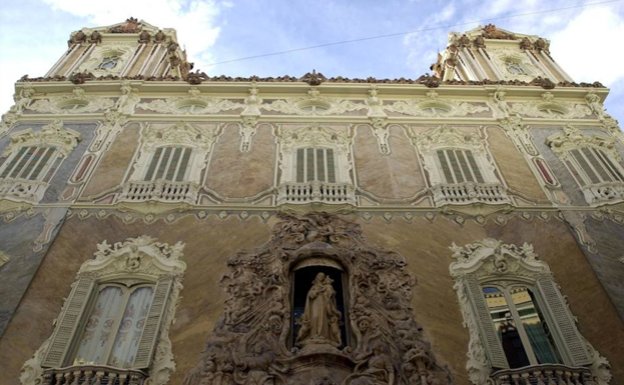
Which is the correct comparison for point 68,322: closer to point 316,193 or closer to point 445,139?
point 316,193

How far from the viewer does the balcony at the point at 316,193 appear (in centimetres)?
1383

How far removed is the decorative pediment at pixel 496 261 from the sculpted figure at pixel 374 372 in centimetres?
333

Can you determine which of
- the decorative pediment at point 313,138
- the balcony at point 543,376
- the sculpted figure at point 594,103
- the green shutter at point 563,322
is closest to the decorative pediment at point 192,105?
the decorative pediment at point 313,138

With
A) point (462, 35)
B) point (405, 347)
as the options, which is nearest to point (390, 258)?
point (405, 347)

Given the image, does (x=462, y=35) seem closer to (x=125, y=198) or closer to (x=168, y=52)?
(x=168, y=52)

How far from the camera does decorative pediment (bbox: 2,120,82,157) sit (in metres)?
16.1

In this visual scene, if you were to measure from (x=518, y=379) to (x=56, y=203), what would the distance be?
11.9 meters

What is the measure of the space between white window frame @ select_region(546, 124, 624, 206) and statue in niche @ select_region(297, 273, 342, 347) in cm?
826

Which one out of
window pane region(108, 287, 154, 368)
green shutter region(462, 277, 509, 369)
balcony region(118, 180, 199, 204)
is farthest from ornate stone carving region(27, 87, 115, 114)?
green shutter region(462, 277, 509, 369)

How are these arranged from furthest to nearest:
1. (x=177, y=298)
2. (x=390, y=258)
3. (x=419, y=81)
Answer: (x=419, y=81) → (x=390, y=258) → (x=177, y=298)

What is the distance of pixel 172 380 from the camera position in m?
9.66

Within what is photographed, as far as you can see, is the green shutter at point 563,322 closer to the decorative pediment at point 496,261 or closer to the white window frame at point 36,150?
the decorative pediment at point 496,261

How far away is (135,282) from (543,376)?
8.81 meters

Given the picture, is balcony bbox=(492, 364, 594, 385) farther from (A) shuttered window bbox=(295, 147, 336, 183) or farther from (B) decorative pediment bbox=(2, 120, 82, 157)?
(B) decorative pediment bbox=(2, 120, 82, 157)
